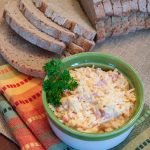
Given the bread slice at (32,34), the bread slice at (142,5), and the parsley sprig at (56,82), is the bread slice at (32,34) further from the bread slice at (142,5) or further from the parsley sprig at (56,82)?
the bread slice at (142,5)

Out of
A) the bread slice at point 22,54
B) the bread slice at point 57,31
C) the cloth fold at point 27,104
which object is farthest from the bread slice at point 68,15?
the cloth fold at point 27,104

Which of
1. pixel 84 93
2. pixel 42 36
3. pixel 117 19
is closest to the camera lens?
pixel 84 93

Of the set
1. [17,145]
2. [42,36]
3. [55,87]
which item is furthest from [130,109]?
[42,36]

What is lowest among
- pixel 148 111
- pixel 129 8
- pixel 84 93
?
pixel 148 111

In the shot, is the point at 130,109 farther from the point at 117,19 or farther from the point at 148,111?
the point at 117,19

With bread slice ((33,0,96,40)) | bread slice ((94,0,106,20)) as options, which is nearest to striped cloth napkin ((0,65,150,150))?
bread slice ((33,0,96,40))
